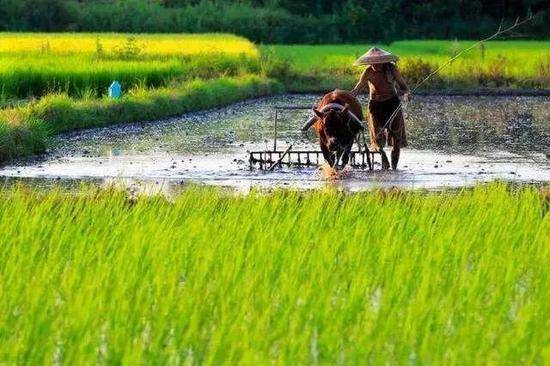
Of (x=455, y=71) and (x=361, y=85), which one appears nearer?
(x=361, y=85)

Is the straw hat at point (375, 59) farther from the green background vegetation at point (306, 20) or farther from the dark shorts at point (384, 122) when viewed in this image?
the green background vegetation at point (306, 20)

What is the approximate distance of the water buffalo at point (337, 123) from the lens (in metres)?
11.0

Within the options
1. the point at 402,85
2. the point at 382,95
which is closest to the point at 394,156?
the point at 382,95

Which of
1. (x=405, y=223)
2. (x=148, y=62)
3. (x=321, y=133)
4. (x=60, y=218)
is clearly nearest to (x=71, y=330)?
(x=60, y=218)

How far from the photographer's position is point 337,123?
11.1m

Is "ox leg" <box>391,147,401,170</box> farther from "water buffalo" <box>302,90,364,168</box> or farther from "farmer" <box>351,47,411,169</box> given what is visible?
"water buffalo" <box>302,90,364,168</box>

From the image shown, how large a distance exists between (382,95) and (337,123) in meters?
0.78

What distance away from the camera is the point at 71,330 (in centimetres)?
502

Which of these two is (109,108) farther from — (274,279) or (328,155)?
(274,279)

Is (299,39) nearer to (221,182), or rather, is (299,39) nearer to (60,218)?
(221,182)

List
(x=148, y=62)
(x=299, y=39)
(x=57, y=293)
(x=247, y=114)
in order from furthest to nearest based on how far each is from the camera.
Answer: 1. (x=299, y=39)
2. (x=148, y=62)
3. (x=247, y=114)
4. (x=57, y=293)

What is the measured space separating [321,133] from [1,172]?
2.59 meters

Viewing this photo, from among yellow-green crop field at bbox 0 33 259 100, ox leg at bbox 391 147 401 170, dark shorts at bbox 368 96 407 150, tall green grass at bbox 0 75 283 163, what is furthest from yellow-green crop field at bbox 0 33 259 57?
dark shorts at bbox 368 96 407 150

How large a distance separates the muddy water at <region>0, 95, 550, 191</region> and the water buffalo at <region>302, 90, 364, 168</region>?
0.80 ft
